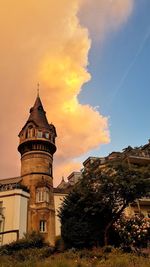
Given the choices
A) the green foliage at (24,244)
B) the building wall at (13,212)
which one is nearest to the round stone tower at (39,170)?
the building wall at (13,212)

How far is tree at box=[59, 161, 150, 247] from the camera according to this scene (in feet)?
92.8

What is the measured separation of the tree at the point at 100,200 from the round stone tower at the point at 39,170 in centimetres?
1729

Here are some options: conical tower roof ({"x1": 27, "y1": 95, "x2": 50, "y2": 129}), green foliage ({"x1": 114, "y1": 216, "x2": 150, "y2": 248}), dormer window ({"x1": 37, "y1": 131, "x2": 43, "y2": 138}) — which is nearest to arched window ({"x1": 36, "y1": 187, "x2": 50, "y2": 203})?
dormer window ({"x1": 37, "y1": 131, "x2": 43, "y2": 138})

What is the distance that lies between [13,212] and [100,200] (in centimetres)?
2048

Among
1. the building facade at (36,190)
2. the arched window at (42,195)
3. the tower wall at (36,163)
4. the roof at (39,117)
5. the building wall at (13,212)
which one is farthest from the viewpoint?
the roof at (39,117)

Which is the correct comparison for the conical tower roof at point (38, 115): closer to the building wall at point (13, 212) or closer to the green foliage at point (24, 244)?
the building wall at point (13, 212)

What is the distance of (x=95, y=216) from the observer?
3055 cm

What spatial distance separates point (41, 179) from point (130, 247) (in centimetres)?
2698

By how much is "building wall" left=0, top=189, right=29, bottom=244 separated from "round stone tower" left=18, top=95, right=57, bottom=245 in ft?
4.39

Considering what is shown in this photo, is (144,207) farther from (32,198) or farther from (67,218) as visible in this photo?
(32,198)

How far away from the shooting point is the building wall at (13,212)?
147 ft

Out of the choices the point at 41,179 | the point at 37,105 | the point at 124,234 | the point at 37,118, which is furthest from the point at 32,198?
the point at 124,234

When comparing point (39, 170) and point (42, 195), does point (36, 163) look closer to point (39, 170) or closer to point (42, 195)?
point (39, 170)

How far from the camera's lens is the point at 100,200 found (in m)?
29.1
